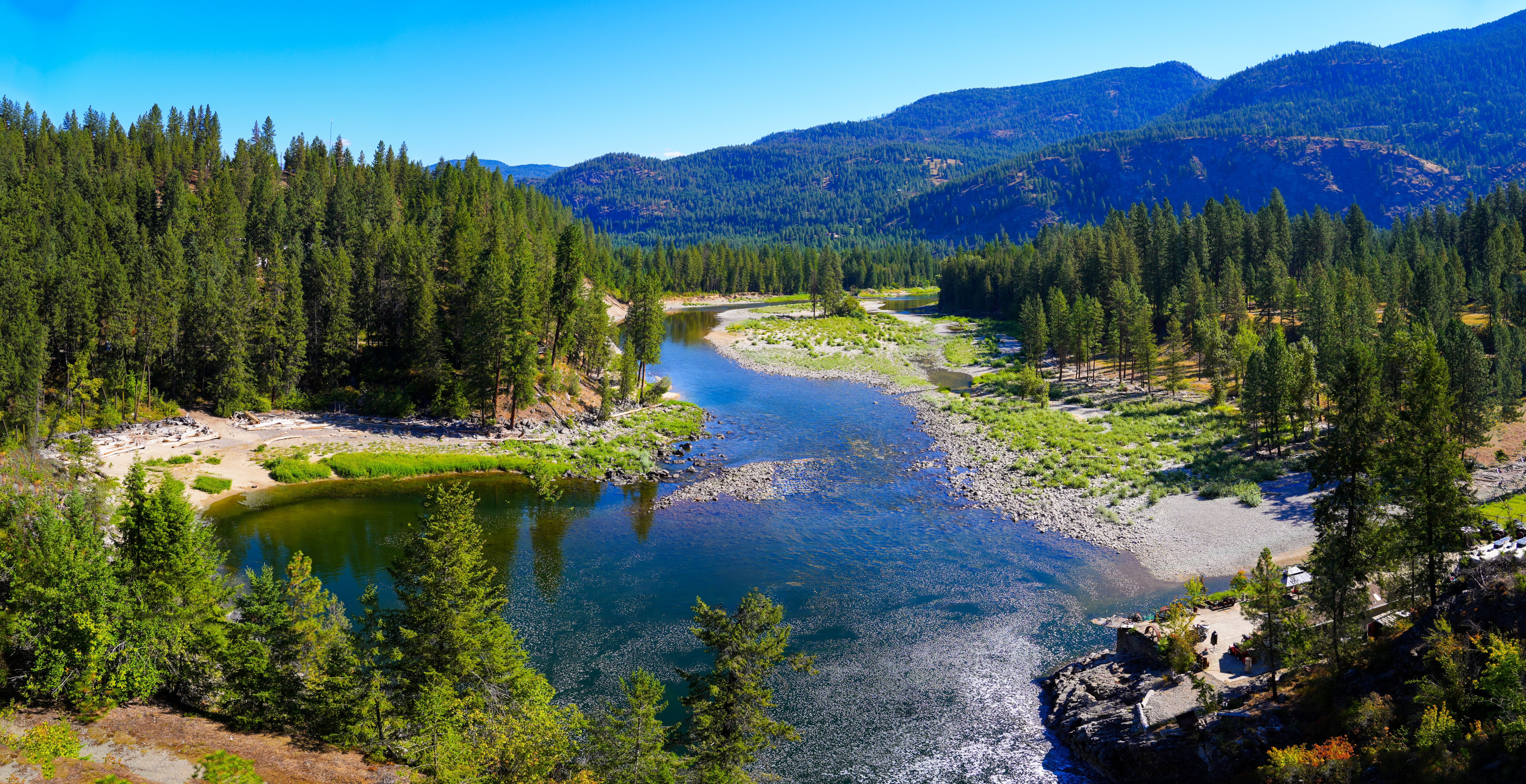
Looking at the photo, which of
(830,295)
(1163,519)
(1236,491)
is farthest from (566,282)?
(830,295)

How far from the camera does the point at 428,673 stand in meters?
23.0

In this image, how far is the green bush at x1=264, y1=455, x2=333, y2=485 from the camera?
5366 cm

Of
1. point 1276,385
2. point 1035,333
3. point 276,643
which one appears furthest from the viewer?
point 1035,333

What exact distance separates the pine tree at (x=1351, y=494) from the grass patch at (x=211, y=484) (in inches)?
2344

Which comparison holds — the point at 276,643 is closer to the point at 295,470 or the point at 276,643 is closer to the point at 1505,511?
the point at 295,470

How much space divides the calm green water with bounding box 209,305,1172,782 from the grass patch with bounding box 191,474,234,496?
1905 millimetres

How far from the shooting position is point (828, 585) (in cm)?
3912

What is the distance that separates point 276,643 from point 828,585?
23.9m

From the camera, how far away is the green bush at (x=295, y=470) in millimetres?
53656

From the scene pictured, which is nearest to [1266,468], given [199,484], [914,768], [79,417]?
[914,768]

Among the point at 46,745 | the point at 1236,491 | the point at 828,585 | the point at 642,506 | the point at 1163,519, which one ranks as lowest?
the point at 828,585

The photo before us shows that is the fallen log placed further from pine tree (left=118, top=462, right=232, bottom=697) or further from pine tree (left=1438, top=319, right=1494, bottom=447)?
pine tree (left=1438, top=319, right=1494, bottom=447)

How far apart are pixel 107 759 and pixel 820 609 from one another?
2581 cm

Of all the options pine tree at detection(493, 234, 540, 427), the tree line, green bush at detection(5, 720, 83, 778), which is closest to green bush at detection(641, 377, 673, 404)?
pine tree at detection(493, 234, 540, 427)
